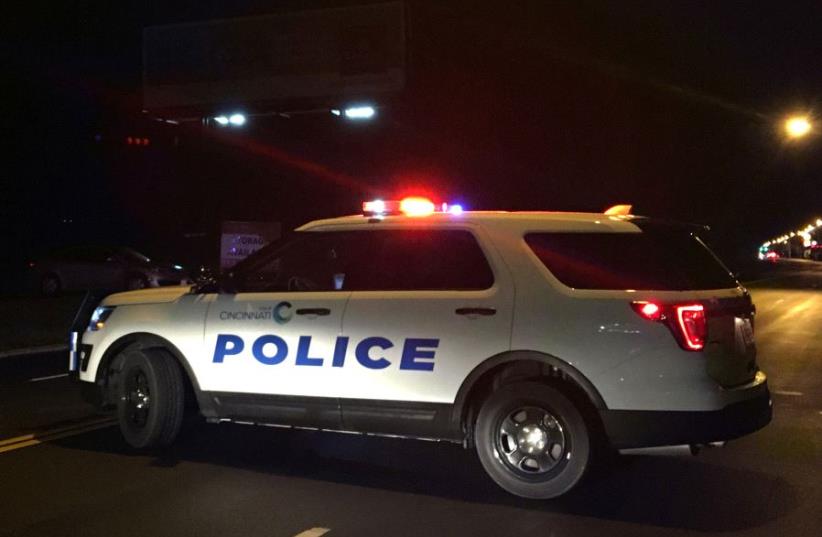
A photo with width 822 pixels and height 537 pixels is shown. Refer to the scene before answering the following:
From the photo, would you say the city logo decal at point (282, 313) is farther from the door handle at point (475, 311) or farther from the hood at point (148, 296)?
the door handle at point (475, 311)

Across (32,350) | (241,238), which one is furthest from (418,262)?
(241,238)

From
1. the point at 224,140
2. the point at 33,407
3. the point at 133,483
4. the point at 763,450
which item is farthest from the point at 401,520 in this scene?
the point at 224,140

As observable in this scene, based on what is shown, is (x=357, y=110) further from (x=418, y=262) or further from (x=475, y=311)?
(x=475, y=311)

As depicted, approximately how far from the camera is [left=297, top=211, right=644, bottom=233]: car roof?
17.7 ft

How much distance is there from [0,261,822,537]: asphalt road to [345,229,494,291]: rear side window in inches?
54.0

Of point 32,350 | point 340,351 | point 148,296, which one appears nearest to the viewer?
point 340,351

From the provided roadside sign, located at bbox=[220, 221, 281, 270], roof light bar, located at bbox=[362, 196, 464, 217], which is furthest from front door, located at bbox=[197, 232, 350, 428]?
roadside sign, located at bbox=[220, 221, 281, 270]

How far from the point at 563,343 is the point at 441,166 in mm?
45631

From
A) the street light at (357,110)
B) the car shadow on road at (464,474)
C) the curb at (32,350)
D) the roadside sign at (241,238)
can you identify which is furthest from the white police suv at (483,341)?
the street light at (357,110)

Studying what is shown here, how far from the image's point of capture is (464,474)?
6.04 meters

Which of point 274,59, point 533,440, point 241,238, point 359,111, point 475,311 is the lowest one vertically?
point 533,440

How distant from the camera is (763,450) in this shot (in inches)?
263

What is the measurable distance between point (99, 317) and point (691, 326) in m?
4.59

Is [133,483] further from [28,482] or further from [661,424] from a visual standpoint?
[661,424]
